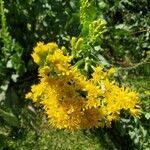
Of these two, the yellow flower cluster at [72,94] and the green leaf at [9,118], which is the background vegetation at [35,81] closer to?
the green leaf at [9,118]

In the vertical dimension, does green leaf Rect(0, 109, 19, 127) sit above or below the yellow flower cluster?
above

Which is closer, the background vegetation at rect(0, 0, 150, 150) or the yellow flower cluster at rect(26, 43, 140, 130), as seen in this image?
the yellow flower cluster at rect(26, 43, 140, 130)

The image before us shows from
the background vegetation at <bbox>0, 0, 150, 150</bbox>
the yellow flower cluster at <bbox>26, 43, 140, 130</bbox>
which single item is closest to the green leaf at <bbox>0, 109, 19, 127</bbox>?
the background vegetation at <bbox>0, 0, 150, 150</bbox>

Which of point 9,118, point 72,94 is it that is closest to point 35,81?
point 9,118

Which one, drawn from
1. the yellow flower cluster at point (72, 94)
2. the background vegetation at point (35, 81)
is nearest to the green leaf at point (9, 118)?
the background vegetation at point (35, 81)

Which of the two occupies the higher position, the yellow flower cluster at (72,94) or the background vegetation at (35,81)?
the background vegetation at (35,81)

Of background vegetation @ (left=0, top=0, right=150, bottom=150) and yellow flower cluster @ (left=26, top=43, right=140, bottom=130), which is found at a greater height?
background vegetation @ (left=0, top=0, right=150, bottom=150)

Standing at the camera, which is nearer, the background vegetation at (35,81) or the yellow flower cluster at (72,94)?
the yellow flower cluster at (72,94)

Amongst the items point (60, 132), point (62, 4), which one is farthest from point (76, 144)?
point (62, 4)

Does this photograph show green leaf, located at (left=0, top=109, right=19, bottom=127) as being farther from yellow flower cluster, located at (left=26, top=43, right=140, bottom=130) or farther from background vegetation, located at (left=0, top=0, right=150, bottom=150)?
yellow flower cluster, located at (left=26, top=43, right=140, bottom=130)
